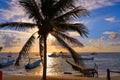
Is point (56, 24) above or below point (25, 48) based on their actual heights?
above

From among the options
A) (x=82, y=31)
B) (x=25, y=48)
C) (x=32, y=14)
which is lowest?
(x=25, y=48)

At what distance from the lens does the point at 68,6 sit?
60.2 feet

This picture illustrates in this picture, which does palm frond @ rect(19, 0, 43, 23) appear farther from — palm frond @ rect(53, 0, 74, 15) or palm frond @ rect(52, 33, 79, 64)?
palm frond @ rect(52, 33, 79, 64)

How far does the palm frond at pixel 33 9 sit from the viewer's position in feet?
60.0

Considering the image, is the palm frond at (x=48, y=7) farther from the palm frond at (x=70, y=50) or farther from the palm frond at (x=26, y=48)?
the palm frond at (x=26, y=48)

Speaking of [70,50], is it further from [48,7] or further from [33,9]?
[33,9]

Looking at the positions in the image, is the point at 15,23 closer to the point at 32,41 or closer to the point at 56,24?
the point at 32,41

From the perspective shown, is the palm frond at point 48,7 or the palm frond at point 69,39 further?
the palm frond at point 69,39

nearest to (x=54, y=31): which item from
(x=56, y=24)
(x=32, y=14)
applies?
(x=56, y=24)

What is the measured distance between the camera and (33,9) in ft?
59.9

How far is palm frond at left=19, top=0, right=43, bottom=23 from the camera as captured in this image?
720 inches

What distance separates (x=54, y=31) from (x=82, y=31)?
6.99ft

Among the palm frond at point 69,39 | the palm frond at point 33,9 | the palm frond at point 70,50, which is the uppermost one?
the palm frond at point 33,9

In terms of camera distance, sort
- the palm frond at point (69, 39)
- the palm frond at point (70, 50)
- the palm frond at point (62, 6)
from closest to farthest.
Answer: the palm frond at point (62, 6)
the palm frond at point (70, 50)
the palm frond at point (69, 39)
